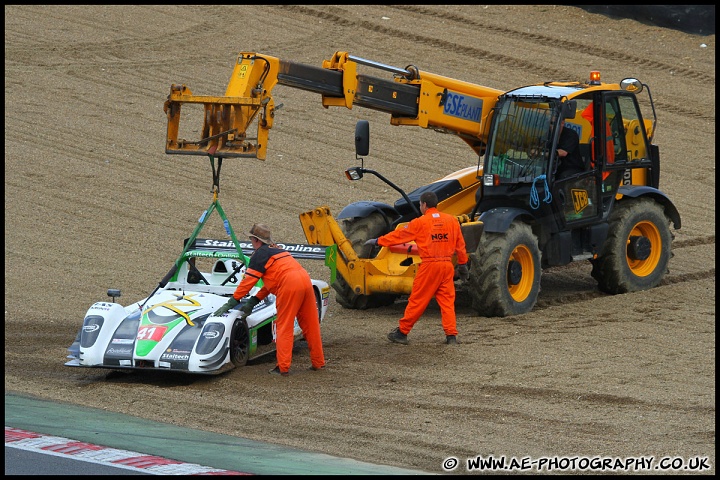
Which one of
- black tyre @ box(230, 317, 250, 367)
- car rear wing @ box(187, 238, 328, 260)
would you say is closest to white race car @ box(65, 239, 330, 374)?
black tyre @ box(230, 317, 250, 367)

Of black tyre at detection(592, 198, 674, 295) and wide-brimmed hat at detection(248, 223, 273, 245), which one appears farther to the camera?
black tyre at detection(592, 198, 674, 295)

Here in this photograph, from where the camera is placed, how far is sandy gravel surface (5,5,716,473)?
10195 millimetres

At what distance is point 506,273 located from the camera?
1379 cm

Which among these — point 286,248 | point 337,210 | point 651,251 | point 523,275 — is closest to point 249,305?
point 286,248

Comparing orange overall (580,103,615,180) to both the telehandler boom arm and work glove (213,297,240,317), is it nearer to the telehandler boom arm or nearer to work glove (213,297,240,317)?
the telehandler boom arm

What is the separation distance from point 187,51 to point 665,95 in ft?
34.0

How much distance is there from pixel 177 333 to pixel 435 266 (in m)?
2.85

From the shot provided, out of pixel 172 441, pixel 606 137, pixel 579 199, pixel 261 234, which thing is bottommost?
pixel 172 441

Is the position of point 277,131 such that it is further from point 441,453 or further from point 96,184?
point 441,453

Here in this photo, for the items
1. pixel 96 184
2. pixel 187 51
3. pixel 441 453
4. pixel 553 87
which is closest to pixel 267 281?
pixel 441 453

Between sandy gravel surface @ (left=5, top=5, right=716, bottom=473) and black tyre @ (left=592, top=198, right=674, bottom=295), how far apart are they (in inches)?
11.2

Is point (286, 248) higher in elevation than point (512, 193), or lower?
lower

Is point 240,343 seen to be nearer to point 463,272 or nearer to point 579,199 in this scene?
point 463,272

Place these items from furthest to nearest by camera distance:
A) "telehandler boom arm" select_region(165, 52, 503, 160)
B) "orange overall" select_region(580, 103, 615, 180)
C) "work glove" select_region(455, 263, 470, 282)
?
"orange overall" select_region(580, 103, 615, 180)
"work glove" select_region(455, 263, 470, 282)
"telehandler boom arm" select_region(165, 52, 503, 160)
